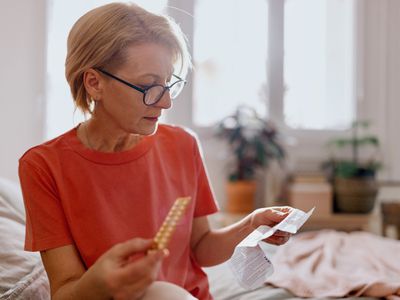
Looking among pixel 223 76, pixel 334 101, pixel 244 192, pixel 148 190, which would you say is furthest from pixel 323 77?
pixel 148 190

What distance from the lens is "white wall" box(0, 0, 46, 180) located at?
268 cm

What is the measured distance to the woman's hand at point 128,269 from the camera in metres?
0.65

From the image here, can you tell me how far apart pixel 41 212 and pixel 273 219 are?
0.43 metres

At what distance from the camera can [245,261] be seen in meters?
0.97

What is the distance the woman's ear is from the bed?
450 mm

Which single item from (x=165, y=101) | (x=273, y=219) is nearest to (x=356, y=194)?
(x=273, y=219)

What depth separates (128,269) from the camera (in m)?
0.66

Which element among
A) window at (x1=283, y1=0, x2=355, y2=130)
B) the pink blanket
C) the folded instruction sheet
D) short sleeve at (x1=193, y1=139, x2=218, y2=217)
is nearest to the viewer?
the folded instruction sheet

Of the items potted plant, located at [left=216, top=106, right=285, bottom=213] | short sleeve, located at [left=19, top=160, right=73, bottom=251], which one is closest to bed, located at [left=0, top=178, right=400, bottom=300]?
short sleeve, located at [left=19, top=160, right=73, bottom=251]

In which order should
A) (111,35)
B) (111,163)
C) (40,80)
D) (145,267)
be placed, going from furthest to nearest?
(40,80) → (111,163) → (111,35) → (145,267)

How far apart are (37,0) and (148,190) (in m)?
2.22

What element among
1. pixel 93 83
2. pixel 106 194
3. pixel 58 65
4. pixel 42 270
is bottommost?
pixel 42 270

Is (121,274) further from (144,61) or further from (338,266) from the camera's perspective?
(338,266)

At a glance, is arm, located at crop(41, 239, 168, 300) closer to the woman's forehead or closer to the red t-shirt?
the red t-shirt
